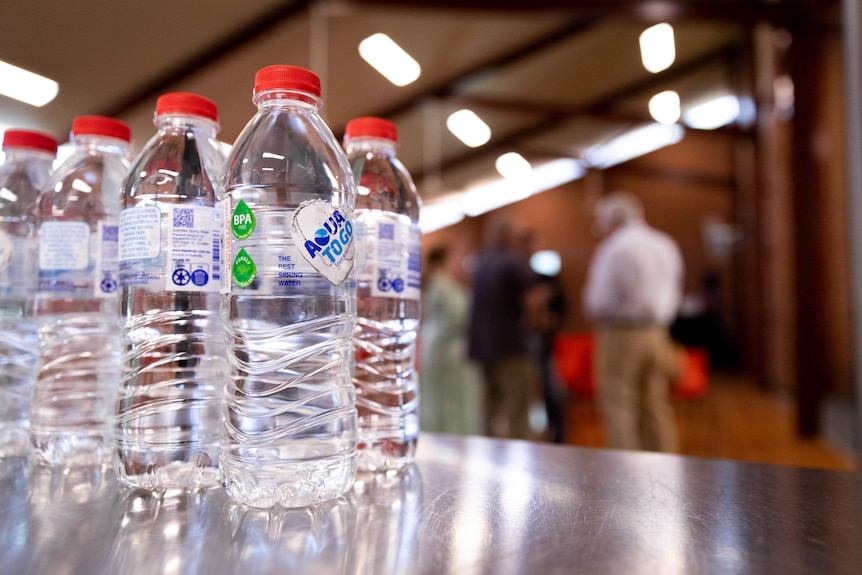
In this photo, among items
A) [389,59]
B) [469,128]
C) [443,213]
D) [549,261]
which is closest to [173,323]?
[389,59]

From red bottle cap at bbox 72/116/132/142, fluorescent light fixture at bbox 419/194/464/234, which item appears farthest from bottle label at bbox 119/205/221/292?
fluorescent light fixture at bbox 419/194/464/234

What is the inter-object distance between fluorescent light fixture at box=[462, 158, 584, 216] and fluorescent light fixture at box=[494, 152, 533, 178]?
10 cm

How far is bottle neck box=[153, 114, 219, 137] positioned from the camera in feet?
2.54

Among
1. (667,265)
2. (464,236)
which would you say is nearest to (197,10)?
(667,265)

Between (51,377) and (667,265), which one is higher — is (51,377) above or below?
below

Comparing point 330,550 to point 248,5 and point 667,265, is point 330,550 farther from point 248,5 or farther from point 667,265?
point 667,265

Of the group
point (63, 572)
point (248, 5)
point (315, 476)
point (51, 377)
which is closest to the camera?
point (63, 572)

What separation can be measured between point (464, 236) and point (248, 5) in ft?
18.6

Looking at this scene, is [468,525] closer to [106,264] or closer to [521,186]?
[106,264]

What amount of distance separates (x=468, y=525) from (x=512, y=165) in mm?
8330

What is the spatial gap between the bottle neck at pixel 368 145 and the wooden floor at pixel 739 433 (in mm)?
2665

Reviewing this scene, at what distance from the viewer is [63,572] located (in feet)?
1.58

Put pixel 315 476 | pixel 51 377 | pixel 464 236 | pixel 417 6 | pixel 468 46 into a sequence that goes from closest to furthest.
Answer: pixel 315 476
pixel 51 377
pixel 417 6
pixel 468 46
pixel 464 236

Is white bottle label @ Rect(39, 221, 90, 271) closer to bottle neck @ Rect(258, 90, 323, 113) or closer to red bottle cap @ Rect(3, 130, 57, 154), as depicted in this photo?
red bottle cap @ Rect(3, 130, 57, 154)
